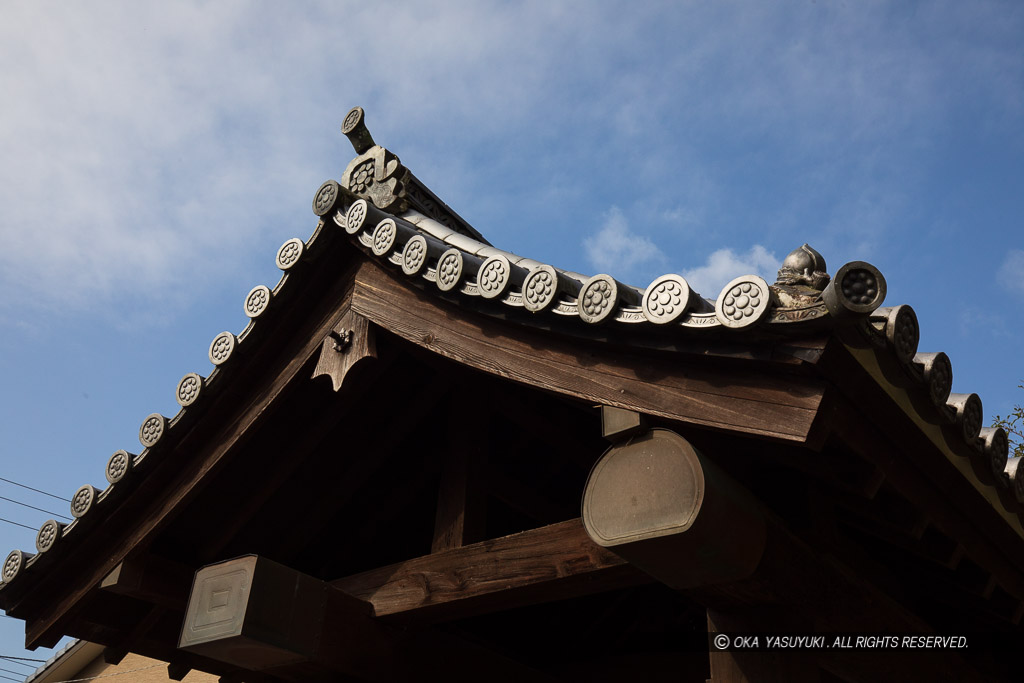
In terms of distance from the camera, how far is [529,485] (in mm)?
4738

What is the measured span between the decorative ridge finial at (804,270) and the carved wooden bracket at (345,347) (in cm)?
174

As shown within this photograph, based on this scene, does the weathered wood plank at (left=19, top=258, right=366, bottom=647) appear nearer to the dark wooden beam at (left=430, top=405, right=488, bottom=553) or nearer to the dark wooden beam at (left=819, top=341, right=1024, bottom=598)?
the dark wooden beam at (left=430, top=405, right=488, bottom=553)

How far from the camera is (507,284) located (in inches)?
115

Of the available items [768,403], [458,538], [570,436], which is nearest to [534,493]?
[570,436]

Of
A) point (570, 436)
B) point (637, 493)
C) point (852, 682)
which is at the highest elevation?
point (570, 436)

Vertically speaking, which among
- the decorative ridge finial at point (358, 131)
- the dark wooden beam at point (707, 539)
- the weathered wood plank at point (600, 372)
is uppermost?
the decorative ridge finial at point (358, 131)

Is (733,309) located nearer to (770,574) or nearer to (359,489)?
(770,574)

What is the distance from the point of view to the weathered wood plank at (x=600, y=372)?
7.60ft

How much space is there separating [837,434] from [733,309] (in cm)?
45

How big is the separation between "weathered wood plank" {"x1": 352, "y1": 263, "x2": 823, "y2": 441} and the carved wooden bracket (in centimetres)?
7

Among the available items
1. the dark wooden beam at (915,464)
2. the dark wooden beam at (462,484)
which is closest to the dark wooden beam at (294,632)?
the dark wooden beam at (462,484)

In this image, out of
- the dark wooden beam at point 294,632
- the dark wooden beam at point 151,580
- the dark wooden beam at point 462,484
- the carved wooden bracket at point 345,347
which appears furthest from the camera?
the dark wooden beam at point 151,580

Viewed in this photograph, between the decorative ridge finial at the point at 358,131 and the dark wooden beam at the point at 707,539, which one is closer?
the dark wooden beam at the point at 707,539

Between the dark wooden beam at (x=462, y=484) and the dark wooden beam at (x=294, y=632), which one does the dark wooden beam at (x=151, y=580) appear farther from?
the dark wooden beam at (x=462, y=484)
